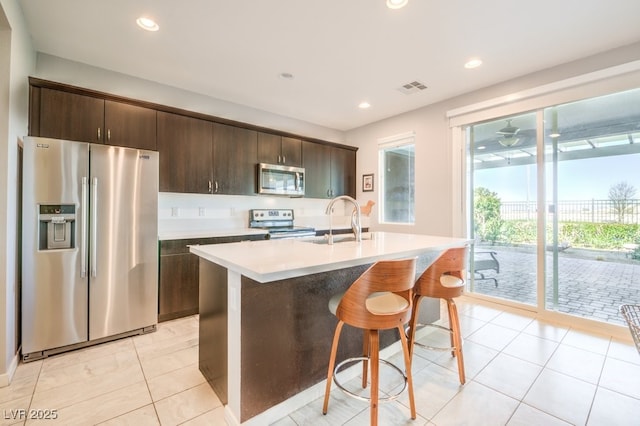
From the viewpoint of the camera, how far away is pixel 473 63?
2953mm

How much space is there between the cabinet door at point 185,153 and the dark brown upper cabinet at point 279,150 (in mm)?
721

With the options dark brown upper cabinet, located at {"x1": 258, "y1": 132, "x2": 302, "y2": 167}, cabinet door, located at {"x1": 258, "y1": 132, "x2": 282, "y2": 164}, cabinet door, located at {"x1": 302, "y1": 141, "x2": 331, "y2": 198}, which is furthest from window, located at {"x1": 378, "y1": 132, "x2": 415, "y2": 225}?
cabinet door, located at {"x1": 258, "y1": 132, "x2": 282, "y2": 164}

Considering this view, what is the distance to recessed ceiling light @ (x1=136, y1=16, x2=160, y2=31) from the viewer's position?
2.29m

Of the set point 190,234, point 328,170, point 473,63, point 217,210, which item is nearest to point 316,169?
point 328,170

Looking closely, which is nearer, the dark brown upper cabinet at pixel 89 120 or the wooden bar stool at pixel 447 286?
the wooden bar stool at pixel 447 286

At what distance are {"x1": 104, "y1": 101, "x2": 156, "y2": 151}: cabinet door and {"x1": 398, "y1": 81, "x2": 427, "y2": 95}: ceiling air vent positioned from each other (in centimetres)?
294

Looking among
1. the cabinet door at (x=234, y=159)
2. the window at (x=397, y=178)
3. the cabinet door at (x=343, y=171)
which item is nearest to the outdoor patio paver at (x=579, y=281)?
the window at (x=397, y=178)

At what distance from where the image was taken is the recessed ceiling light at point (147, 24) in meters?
2.29

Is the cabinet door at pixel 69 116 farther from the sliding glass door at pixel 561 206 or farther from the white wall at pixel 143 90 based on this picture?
the sliding glass door at pixel 561 206

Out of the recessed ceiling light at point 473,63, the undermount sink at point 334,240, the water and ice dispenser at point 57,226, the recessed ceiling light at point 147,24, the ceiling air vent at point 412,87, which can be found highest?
the ceiling air vent at point 412,87

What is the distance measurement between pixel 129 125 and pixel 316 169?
8.48 feet

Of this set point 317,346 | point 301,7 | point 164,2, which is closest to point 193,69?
point 164,2

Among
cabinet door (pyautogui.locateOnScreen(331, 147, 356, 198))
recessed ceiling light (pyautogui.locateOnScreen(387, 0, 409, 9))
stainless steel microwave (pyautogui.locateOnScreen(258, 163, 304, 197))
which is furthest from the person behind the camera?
cabinet door (pyautogui.locateOnScreen(331, 147, 356, 198))

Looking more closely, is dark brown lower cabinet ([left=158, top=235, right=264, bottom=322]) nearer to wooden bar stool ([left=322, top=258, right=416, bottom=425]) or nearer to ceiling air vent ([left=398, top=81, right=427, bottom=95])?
wooden bar stool ([left=322, top=258, right=416, bottom=425])
